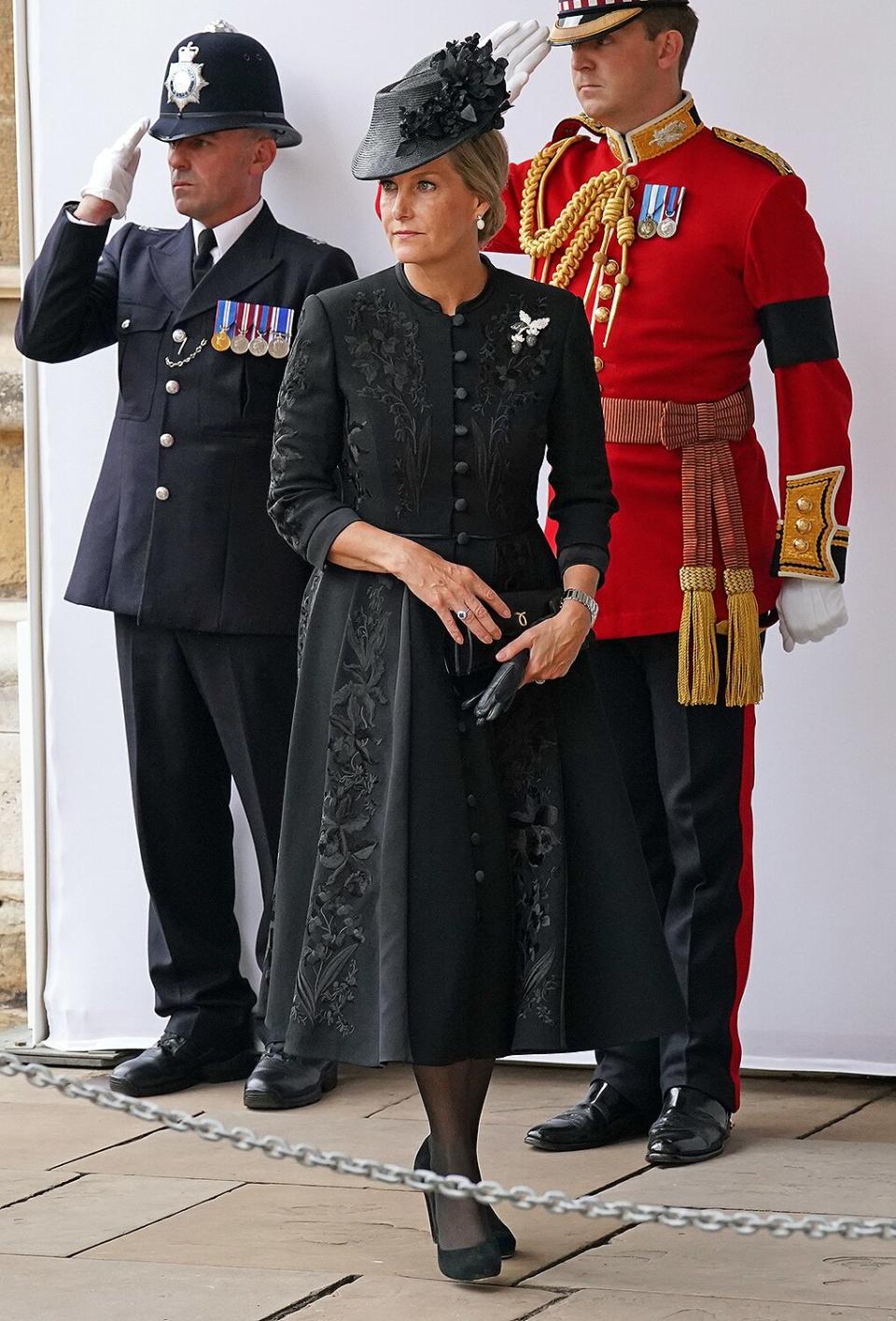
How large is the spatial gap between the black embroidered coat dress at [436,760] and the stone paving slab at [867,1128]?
0.92 m

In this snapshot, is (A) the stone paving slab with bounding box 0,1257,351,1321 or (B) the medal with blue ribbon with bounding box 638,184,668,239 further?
(B) the medal with blue ribbon with bounding box 638,184,668,239

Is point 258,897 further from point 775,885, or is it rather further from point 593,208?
point 593,208

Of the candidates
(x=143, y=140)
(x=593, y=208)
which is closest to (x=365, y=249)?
(x=143, y=140)

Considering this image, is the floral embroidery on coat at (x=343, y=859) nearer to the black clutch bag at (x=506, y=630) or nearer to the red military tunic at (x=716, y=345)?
the black clutch bag at (x=506, y=630)

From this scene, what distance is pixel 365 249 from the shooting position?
4.03 m

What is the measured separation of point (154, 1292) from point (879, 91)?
93.5 inches

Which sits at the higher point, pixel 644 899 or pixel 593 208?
pixel 593 208

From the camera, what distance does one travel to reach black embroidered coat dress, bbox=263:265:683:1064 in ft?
8.82

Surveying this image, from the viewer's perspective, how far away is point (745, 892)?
3.54 m

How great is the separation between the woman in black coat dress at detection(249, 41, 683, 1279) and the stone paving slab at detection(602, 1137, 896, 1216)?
0.47 metres

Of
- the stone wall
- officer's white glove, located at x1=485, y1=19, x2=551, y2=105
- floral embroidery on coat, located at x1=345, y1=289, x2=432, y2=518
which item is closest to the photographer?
floral embroidery on coat, located at x1=345, y1=289, x2=432, y2=518

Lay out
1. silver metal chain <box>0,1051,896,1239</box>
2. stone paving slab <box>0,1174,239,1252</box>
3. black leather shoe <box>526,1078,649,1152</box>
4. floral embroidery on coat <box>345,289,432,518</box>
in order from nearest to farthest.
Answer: silver metal chain <box>0,1051,896,1239</box>
floral embroidery on coat <box>345,289,432,518</box>
stone paving slab <box>0,1174,239,1252</box>
black leather shoe <box>526,1078,649,1152</box>

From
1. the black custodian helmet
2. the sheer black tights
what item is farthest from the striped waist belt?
the black custodian helmet

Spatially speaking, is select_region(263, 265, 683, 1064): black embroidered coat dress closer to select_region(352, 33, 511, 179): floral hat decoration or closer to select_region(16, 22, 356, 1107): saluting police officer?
select_region(352, 33, 511, 179): floral hat decoration
